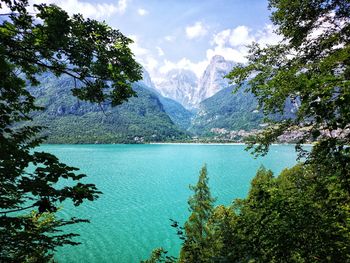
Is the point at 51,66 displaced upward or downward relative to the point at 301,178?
upward

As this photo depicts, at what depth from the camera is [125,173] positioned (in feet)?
328

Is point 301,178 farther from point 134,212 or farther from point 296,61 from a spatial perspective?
point 134,212

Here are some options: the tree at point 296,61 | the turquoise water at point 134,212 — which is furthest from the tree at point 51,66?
the turquoise water at point 134,212

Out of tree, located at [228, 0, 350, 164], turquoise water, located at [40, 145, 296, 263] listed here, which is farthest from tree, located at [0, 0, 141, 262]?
turquoise water, located at [40, 145, 296, 263]

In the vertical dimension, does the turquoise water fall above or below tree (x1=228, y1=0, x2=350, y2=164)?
below

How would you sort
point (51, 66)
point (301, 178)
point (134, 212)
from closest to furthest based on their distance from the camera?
1. point (51, 66)
2. point (301, 178)
3. point (134, 212)

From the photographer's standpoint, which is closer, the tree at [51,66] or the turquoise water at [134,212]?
the tree at [51,66]

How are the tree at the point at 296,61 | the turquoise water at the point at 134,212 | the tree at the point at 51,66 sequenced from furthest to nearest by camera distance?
the turquoise water at the point at 134,212 < the tree at the point at 296,61 < the tree at the point at 51,66

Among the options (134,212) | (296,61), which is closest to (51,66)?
(296,61)

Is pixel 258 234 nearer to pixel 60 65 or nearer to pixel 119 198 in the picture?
pixel 60 65

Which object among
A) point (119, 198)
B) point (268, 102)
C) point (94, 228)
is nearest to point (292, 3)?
point (268, 102)

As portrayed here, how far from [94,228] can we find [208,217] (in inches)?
980

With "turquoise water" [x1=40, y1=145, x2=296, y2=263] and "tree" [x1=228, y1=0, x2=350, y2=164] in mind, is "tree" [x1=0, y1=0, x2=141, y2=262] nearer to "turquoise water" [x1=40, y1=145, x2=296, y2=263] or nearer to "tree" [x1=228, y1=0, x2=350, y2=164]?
"tree" [x1=228, y1=0, x2=350, y2=164]

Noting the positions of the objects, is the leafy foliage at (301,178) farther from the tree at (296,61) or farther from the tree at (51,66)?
the tree at (51,66)
